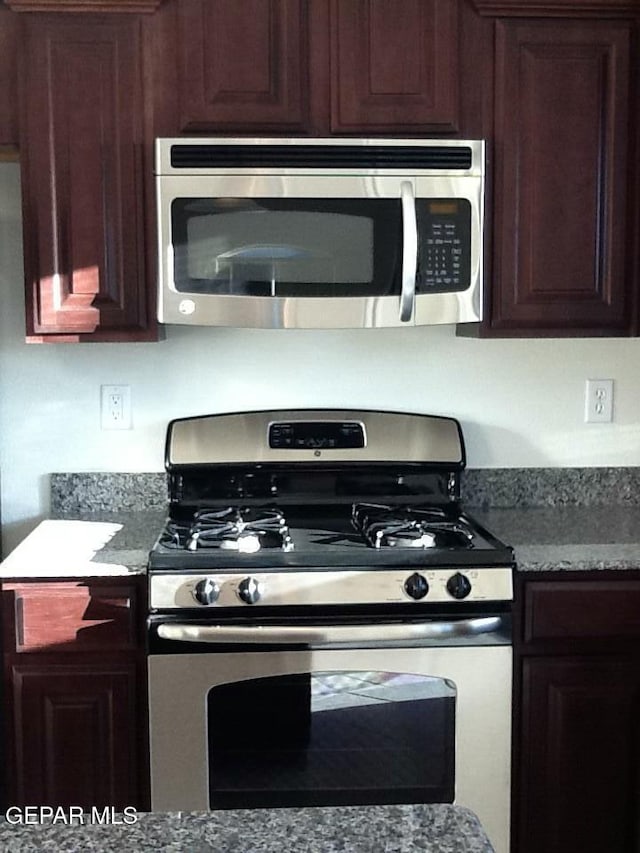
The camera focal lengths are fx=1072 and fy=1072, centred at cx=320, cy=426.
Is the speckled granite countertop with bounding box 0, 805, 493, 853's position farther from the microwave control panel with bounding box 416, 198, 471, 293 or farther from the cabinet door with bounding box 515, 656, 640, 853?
the microwave control panel with bounding box 416, 198, 471, 293

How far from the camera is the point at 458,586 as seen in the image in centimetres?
223

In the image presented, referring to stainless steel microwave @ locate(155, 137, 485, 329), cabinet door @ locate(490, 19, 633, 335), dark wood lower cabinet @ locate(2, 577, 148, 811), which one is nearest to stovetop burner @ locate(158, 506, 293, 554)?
dark wood lower cabinet @ locate(2, 577, 148, 811)

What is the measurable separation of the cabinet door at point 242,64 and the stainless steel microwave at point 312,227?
8cm

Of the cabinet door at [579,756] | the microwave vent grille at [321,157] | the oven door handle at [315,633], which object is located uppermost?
the microwave vent grille at [321,157]

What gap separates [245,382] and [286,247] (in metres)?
0.49

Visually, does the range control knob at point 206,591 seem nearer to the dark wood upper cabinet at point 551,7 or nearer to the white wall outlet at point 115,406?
the white wall outlet at point 115,406

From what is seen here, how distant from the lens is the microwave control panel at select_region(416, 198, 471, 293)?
2.47 m

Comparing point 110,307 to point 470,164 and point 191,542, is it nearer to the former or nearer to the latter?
point 191,542

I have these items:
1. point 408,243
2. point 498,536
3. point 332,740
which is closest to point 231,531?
point 332,740

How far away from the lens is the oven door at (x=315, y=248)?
95.7 inches

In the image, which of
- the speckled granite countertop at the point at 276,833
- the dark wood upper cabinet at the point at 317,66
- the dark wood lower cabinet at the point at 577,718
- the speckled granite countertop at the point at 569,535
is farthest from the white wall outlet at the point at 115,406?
the speckled granite countertop at the point at 276,833

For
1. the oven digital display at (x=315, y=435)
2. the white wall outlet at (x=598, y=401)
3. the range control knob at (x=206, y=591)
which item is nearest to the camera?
the range control knob at (x=206, y=591)

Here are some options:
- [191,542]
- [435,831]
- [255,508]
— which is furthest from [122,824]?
[255,508]

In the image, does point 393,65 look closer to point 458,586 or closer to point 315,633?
point 458,586
